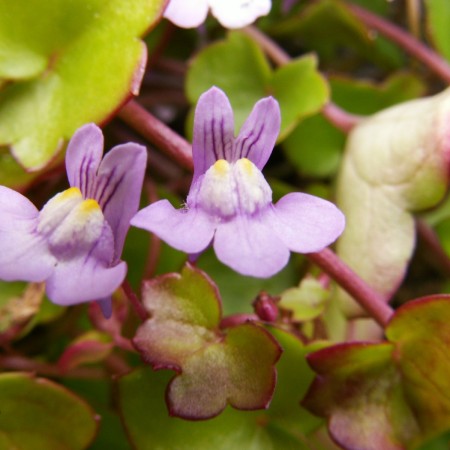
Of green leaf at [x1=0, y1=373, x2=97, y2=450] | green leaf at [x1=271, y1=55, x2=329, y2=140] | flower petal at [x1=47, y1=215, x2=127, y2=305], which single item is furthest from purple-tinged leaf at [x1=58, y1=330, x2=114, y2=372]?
green leaf at [x1=271, y1=55, x2=329, y2=140]

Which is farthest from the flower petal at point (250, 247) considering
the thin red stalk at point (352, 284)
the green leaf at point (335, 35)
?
the green leaf at point (335, 35)

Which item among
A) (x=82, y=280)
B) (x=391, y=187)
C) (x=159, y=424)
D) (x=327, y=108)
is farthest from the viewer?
(x=327, y=108)

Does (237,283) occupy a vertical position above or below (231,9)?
below

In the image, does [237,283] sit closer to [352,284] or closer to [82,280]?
[352,284]

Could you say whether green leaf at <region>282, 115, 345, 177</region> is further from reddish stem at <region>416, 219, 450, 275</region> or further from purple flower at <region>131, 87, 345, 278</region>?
purple flower at <region>131, 87, 345, 278</region>

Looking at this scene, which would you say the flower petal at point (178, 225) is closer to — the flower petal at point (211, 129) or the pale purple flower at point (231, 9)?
the flower petal at point (211, 129)

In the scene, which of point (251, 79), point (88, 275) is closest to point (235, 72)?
point (251, 79)
